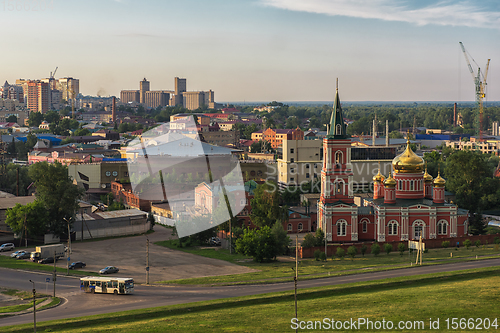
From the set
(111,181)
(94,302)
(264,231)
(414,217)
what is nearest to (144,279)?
(94,302)

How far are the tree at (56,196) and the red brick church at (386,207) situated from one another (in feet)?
70.0

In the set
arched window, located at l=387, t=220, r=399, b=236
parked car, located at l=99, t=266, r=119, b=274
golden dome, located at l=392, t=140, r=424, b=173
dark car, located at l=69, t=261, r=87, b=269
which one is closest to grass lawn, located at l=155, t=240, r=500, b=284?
arched window, located at l=387, t=220, r=399, b=236

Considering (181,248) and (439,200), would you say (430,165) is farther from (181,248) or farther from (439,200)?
(181,248)

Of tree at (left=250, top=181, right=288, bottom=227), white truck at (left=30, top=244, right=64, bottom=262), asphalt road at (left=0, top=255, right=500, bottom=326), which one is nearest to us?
asphalt road at (left=0, top=255, right=500, bottom=326)

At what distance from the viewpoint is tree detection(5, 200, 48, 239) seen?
168 ft

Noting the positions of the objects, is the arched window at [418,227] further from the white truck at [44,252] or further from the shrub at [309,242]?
the white truck at [44,252]

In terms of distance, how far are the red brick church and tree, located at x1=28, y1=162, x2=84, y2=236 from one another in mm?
21346

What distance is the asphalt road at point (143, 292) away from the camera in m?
31.0

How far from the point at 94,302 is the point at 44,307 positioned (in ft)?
8.11

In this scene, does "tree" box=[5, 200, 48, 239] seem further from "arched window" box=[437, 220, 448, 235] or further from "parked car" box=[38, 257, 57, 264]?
"arched window" box=[437, 220, 448, 235]

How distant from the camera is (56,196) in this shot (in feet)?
177

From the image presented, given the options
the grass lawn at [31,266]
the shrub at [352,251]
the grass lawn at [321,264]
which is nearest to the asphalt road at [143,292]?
the grass lawn at [31,266]

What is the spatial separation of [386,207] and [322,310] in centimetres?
2000

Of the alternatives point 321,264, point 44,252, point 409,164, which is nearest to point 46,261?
point 44,252
